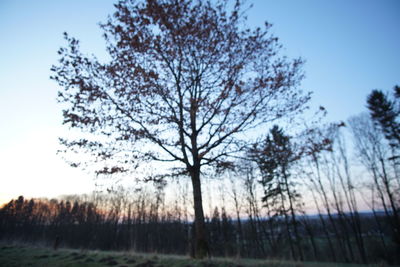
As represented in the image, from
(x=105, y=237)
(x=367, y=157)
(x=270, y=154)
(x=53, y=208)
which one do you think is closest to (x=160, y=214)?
(x=105, y=237)

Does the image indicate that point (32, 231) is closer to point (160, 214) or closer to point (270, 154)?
point (160, 214)

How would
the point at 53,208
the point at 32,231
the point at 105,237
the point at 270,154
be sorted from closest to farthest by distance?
the point at 270,154 → the point at 105,237 → the point at 32,231 → the point at 53,208

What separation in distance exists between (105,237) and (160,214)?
1284cm

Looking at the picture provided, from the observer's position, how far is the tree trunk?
243 inches

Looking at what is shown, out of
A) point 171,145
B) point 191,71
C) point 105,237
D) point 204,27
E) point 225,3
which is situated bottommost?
point 105,237

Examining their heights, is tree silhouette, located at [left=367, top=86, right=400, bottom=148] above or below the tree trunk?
above

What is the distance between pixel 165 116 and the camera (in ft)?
21.9

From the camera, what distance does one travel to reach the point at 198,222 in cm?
646

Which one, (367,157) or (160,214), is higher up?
(367,157)

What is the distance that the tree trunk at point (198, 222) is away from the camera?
618 centimetres

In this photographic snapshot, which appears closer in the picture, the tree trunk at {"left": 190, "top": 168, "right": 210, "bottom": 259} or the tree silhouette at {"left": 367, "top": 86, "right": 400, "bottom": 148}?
the tree trunk at {"left": 190, "top": 168, "right": 210, "bottom": 259}

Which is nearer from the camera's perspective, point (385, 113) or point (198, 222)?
point (198, 222)

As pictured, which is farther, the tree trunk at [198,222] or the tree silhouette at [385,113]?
the tree silhouette at [385,113]

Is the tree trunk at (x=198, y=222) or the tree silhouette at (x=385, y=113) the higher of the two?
the tree silhouette at (x=385, y=113)
